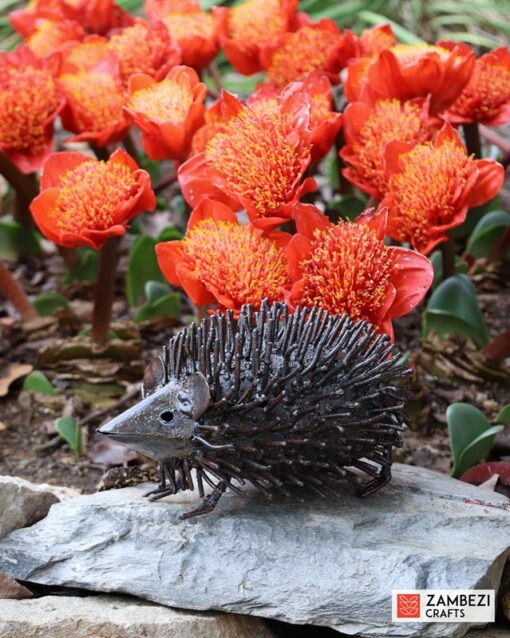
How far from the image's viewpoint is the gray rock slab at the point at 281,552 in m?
1.22

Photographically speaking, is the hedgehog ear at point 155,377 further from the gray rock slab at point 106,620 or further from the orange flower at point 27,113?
the orange flower at point 27,113

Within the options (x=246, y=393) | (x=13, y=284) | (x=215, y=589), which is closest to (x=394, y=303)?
(x=246, y=393)

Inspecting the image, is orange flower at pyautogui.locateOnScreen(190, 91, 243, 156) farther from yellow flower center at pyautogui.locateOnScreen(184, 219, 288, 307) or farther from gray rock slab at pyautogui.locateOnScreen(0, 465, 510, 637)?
gray rock slab at pyautogui.locateOnScreen(0, 465, 510, 637)

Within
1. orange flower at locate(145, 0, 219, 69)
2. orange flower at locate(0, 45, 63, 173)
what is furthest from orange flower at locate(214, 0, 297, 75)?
orange flower at locate(0, 45, 63, 173)

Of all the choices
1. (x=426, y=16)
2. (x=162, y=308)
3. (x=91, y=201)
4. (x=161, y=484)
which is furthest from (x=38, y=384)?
(x=426, y=16)

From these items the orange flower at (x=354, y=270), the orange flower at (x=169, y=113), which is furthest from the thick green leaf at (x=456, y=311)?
the orange flower at (x=169, y=113)

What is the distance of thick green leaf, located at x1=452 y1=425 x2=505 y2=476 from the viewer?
1581 millimetres

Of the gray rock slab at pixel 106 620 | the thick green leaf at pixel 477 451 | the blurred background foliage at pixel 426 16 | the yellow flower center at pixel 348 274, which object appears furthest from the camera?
the blurred background foliage at pixel 426 16

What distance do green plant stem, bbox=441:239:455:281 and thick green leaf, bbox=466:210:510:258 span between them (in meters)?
0.28

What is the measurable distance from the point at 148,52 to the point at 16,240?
0.63 m

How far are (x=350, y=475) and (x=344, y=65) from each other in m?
1.15

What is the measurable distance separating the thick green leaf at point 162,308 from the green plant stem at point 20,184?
1.23 feet

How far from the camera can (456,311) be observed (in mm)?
1910

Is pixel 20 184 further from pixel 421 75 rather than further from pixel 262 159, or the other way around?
pixel 421 75
